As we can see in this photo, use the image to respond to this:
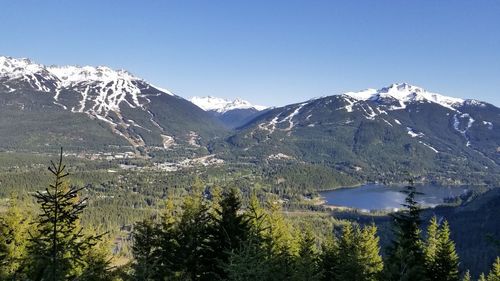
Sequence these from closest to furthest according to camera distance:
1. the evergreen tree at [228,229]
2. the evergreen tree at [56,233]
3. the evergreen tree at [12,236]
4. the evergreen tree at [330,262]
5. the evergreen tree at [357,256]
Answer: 1. the evergreen tree at [56,233]
2. the evergreen tree at [228,229]
3. the evergreen tree at [12,236]
4. the evergreen tree at [357,256]
5. the evergreen tree at [330,262]

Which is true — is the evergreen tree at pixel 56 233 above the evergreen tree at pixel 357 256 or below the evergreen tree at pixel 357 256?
above

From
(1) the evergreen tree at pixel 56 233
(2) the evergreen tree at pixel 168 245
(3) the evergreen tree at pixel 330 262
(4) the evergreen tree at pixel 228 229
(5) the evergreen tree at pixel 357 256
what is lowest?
(3) the evergreen tree at pixel 330 262

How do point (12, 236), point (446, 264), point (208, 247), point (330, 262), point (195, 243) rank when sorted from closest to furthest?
point (208, 247)
point (195, 243)
point (12, 236)
point (446, 264)
point (330, 262)

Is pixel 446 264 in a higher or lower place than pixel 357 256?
higher

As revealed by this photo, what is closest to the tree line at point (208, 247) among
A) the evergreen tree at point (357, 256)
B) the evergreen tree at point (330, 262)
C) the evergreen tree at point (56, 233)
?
the evergreen tree at point (357, 256)

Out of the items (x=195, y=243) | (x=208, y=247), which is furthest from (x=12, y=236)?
(x=208, y=247)

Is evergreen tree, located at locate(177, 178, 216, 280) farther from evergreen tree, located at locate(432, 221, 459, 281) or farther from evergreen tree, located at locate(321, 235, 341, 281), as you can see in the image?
evergreen tree, located at locate(432, 221, 459, 281)

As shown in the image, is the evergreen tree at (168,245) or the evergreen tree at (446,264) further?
the evergreen tree at (446,264)

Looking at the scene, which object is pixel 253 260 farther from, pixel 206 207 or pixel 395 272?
pixel 206 207

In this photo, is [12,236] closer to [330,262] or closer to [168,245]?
[168,245]

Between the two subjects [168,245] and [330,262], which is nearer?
[168,245]

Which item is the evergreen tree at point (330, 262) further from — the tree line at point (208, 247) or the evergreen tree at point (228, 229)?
the evergreen tree at point (228, 229)

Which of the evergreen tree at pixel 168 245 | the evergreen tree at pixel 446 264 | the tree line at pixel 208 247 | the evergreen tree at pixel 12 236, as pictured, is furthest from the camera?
the evergreen tree at pixel 446 264

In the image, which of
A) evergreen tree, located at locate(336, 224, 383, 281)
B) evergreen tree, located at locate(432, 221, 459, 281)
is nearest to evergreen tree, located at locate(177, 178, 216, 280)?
evergreen tree, located at locate(336, 224, 383, 281)
